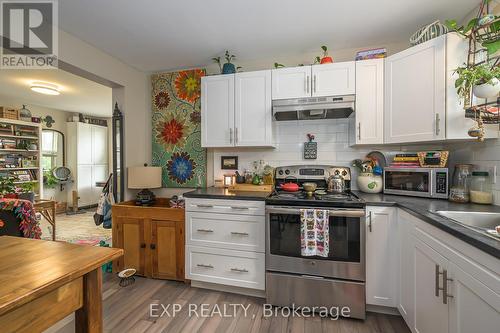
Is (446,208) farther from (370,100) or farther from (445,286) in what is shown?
(370,100)

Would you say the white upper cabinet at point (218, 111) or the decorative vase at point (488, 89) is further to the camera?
the white upper cabinet at point (218, 111)

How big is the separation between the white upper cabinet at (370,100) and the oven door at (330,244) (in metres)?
0.81

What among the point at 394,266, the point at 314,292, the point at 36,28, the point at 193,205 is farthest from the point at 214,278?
the point at 36,28

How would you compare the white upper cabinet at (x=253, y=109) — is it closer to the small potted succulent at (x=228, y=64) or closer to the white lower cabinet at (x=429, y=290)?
the small potted succulent at (x=228, y=64)

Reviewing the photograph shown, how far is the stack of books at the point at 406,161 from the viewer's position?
81.9 inches

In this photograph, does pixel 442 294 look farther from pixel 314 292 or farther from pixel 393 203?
pixel 314 292

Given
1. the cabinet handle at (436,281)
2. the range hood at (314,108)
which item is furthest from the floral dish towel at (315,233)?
the range hood at (314,108)

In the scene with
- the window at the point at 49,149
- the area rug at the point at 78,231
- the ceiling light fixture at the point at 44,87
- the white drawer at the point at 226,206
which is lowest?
the area rug at the point at 78,231

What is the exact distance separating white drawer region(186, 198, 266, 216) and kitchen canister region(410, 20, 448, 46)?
6.23 feet

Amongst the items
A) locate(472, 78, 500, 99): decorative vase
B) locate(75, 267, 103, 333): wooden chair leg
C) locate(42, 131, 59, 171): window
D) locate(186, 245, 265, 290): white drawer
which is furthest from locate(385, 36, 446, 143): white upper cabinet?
locate(42, 131, 59, 171): window

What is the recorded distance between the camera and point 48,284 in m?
0.74

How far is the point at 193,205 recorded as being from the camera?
7.49 ft

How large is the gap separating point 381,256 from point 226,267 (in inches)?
53.0

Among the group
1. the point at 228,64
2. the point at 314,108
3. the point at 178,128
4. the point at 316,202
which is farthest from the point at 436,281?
the point at 178,128
